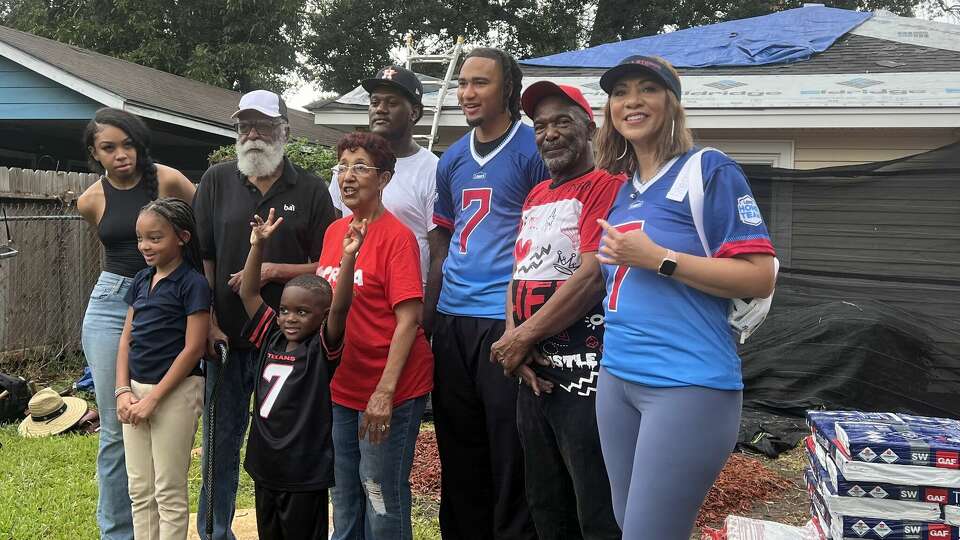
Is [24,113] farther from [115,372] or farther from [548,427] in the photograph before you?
[548,427]

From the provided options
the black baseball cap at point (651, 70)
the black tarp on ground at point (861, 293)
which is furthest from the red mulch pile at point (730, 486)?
the black baseball cap at point (651, 70)

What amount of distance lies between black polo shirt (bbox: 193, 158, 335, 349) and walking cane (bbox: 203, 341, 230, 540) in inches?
3.5

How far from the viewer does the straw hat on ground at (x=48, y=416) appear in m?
6.12

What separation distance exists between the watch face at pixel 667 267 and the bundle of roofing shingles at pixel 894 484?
1.33 meters

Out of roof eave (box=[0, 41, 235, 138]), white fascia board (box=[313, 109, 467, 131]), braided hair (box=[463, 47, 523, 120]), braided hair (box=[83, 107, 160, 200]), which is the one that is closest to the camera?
braided hair (box=[463, 47, 523, 120])

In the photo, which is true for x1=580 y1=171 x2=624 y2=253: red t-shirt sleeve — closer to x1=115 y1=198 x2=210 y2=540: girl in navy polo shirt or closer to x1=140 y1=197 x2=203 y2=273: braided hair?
x1=115 y1=198 x2=210 y2=540: girl in navy polo shirt

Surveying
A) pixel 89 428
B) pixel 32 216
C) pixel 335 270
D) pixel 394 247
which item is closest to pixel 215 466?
pixel 335 270

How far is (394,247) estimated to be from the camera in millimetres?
3021

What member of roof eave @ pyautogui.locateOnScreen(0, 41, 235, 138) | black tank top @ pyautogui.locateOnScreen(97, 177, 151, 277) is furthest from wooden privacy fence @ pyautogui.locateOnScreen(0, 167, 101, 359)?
black tank top @ pyautogui.locateOnScreen(97, 177, 151, 277)

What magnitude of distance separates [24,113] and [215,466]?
989 cm

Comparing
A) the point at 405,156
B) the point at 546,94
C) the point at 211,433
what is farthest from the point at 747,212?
the point at 211,433

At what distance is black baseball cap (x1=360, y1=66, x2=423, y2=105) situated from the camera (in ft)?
11.4

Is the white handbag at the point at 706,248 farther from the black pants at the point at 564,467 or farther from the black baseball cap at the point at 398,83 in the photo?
the black baseball cap at the point at 398,83

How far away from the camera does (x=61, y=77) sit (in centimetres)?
1081
